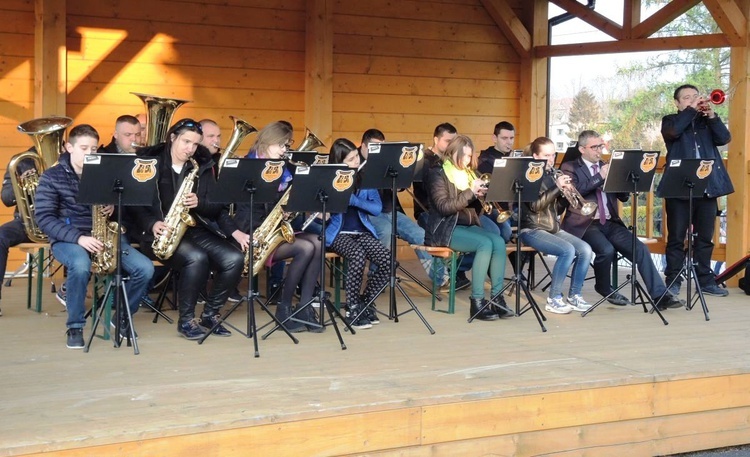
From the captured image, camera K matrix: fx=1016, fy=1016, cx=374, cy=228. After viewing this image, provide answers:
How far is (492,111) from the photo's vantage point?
10.2 m

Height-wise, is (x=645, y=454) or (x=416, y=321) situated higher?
(x=416, y=321)

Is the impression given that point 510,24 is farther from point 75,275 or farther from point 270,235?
point 75,275

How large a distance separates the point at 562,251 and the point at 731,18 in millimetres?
2475

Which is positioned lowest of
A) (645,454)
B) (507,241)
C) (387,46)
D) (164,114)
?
(645,454)

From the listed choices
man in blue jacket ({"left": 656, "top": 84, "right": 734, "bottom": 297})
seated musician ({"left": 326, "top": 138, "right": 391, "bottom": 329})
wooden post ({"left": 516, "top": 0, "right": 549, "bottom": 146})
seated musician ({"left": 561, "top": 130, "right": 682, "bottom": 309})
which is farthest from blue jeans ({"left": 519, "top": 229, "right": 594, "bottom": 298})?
wooden post ({"left": 516, "top": 0, "right": 549, "bottom": 146})

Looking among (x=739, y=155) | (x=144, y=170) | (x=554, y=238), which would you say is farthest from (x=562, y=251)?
(x=144, y=170)

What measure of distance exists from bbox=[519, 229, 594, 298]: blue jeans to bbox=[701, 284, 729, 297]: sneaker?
132 cm

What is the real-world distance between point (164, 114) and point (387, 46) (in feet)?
11.6

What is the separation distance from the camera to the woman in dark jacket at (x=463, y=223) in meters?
6.40

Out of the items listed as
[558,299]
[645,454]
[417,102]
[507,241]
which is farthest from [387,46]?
[645,454]

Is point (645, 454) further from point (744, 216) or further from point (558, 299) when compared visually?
point (744, 216)

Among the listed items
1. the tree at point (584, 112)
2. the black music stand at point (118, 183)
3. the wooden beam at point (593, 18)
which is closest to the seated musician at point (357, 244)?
the black music stand at point (118, 183)

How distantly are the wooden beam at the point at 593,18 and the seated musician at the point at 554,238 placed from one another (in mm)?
2835

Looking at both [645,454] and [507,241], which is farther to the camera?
[507,241]
